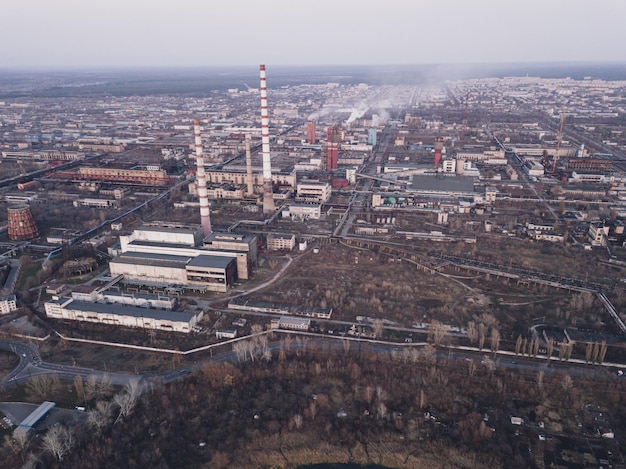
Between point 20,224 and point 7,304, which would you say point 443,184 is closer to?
point 20,224

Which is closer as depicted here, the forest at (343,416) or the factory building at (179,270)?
the forest at (343,416)

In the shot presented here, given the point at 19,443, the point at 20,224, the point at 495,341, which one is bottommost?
the point at 19,443

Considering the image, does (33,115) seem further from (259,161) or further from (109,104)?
(259,161)

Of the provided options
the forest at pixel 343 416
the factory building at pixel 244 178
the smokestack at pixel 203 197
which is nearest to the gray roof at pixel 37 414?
the forest at pixel 343 416

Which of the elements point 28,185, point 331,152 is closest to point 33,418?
point 28,185

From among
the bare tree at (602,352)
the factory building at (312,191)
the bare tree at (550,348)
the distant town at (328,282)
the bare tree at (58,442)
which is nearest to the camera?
the bare tree at (58,442)

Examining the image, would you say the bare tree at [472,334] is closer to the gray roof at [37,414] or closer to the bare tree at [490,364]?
the bare tree at [490,364]

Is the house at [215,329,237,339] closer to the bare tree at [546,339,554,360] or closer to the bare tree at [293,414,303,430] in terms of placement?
the bare tree at [293,414,303,430]
